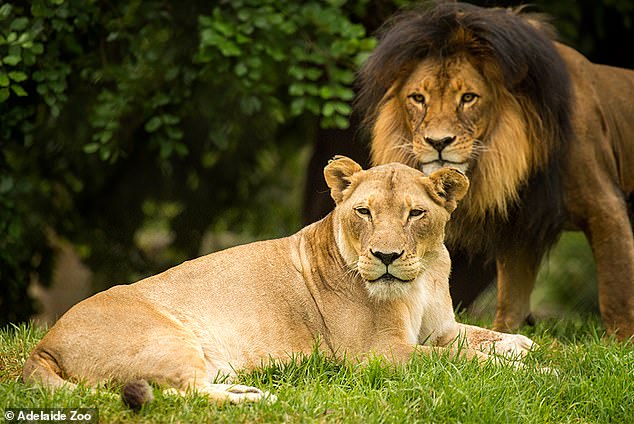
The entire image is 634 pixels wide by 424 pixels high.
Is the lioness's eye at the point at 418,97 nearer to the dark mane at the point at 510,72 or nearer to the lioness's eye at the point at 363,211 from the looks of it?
the dark mane at the point at 510,72

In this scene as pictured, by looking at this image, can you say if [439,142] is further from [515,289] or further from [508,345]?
[515,289]

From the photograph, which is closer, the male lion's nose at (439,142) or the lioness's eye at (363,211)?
the lioness's eye at (363,211)

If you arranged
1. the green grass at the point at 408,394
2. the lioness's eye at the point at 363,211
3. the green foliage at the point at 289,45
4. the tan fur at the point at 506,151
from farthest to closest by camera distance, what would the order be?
the green foliage at the point at 289,45
the tan fur at the point at 506,151
the lioness's eye at the point at 363,211
the green grass at the point at 408,394

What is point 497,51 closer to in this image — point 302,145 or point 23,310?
point 23,310

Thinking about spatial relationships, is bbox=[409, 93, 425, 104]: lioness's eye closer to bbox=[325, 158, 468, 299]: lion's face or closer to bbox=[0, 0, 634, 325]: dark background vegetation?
bbox=[325, 158, 468, 299]: lion's face

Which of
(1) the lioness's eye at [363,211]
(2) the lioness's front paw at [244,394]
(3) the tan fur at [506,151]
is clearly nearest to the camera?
(2) the lioness's front paw at [244,394]

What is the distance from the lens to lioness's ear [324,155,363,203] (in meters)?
4.49

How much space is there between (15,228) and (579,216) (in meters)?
3.32

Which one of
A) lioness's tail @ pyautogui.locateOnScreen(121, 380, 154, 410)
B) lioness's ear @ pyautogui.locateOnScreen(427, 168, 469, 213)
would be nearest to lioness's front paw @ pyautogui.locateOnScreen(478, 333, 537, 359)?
lioness's ear @ pyautogui.locateOnScreen(427, 168, 469, 213)

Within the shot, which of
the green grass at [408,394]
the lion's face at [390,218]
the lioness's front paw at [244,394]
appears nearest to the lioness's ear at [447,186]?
the lion's face at [390,218]

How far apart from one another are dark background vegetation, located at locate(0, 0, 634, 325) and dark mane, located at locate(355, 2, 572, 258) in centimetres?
94

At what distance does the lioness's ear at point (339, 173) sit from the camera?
4.49 metres

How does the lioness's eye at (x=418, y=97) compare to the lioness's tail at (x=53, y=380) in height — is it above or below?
above

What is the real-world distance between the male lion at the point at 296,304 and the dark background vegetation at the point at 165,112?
6.21 feet
